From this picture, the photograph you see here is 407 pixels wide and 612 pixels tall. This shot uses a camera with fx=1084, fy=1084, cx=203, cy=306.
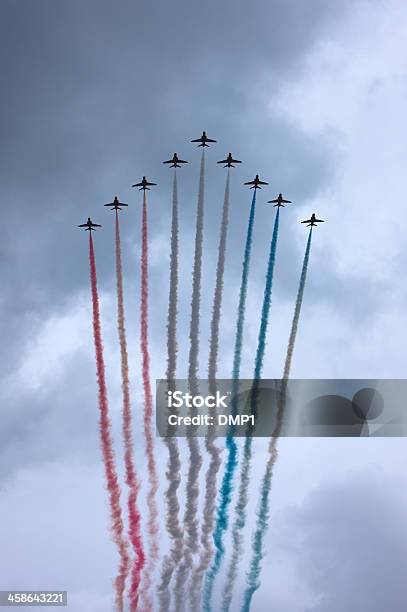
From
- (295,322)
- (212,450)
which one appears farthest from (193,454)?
(295,322)

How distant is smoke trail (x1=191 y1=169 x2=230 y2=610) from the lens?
15688 cm

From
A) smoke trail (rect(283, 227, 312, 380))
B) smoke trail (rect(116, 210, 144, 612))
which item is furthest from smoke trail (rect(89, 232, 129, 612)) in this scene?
smoke trail (rect(283, 227, 312, 380))

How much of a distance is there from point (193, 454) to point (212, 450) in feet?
9.39

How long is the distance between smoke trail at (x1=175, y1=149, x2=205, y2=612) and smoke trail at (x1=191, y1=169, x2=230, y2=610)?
5.03 ft

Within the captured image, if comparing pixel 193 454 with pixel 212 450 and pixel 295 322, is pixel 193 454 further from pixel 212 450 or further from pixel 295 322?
pixel 295 322

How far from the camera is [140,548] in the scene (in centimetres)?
15988

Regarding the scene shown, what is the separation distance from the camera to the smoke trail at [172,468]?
157500mm

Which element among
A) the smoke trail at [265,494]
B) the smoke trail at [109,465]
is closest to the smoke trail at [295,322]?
the smoke trail at [265,494]

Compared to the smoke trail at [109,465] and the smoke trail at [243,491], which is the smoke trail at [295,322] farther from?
the smoke trail at [109,465]

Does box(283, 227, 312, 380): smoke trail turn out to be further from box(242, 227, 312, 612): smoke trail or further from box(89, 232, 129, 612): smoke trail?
box(89, 232, 129, 612): smoke trail

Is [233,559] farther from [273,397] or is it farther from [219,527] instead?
[273,397]

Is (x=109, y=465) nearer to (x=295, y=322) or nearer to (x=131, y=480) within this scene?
(x=131, y=480)

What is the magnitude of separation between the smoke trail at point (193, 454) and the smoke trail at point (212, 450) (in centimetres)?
153

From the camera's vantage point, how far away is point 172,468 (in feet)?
520
